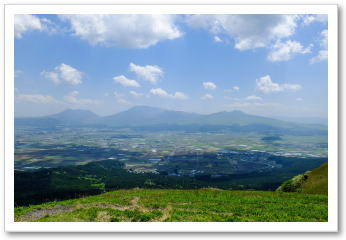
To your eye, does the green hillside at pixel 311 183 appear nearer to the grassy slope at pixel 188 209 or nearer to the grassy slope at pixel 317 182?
the grassy slope at pixel 317 182

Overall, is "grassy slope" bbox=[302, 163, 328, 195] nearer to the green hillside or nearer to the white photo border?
the green hillside
